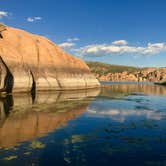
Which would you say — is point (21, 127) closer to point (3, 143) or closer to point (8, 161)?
point (3, 143)

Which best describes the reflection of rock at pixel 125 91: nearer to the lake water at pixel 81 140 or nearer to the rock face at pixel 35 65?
the rock face at pixel 35 65

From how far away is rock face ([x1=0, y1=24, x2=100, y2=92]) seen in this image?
5303 centimetres

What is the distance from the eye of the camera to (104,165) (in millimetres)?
12055

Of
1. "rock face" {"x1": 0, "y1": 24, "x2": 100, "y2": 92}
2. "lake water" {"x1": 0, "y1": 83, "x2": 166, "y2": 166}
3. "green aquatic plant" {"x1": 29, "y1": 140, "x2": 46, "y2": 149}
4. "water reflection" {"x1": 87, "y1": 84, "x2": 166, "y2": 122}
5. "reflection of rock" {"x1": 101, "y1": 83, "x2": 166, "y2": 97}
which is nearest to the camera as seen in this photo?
"lake water" {"x1": 0, "y1": 83, "x2": 166, "y2": 166}

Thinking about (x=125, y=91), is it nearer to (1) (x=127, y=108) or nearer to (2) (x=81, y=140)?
(1) (x=127, y=108)

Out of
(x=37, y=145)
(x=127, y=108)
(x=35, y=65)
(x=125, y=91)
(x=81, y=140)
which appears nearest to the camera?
(x=37, y=145)

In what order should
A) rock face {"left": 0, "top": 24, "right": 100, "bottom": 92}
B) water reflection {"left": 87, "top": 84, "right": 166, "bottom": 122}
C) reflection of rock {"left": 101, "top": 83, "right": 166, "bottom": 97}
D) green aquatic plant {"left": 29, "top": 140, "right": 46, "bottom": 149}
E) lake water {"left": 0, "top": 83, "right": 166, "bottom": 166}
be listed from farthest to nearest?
reflection of rock {"left": 101, "top": 83, "right": 166, "bottom": 97}
rock face {"left": 0, "top": 24, "right": 100, "bottom": 92}
water reflection {"left": 87, "top": 84, "right": 166, "bottom": 122}
green aquatic plant {"left": 29, "top": 140, "right": 46, "bottom": 149}
lake water {"left": 0, "top": 83, "right": 166, "bottom": 166}

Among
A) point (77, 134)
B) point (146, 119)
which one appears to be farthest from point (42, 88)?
point (77, 134)

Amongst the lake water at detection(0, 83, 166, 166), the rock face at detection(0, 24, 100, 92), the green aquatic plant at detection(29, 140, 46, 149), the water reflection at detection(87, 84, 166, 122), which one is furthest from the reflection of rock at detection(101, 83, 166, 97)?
the green aquatic plant at detection(29, 140, 46, 149)

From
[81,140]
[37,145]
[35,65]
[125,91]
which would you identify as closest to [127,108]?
[81,140]

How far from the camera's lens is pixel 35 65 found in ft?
201

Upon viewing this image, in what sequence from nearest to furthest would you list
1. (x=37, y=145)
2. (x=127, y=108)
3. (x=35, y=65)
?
1. (x=37, y=145)
2. (x=127, y=108)
3. (x=35, y=65)

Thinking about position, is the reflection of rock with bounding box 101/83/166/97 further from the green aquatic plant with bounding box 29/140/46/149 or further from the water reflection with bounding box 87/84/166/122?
the green aquatic plant with bounding box 29/140/46/149

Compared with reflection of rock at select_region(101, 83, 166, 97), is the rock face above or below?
above
